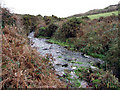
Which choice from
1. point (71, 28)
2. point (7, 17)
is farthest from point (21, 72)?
point (71, 28)

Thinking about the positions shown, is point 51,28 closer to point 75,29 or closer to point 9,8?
point 75,29

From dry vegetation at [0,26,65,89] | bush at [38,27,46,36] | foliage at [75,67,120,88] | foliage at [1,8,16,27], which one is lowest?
foliage at [75,67,120,88]

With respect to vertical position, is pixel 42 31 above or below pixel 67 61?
above

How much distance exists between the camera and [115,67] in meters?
5.15

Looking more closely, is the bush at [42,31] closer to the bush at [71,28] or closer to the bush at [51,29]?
the bush at [51,29]

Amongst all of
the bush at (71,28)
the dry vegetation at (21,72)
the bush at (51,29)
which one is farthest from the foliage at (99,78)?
the bush at (51,29)

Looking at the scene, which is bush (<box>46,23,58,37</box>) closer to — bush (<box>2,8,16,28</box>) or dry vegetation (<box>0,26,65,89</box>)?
bush (<box>2,8,16,28</box>)

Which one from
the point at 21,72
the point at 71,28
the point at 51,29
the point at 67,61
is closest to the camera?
the point at 21,72

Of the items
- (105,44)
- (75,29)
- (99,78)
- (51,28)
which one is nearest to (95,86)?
(99,78)

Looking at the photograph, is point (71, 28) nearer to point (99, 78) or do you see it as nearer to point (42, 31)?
point (42, 31)

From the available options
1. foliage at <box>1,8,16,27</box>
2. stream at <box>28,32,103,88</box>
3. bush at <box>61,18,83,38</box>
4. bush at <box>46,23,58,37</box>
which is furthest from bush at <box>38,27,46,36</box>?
foliage at <box>1,8,16,27</box>

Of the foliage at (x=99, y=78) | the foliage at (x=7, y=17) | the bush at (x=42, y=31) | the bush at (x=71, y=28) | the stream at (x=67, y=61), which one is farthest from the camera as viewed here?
the bush at (x=42, y=31)

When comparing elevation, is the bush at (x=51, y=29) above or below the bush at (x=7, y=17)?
below

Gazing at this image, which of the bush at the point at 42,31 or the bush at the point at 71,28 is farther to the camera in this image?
the bush at the point at 42,31
